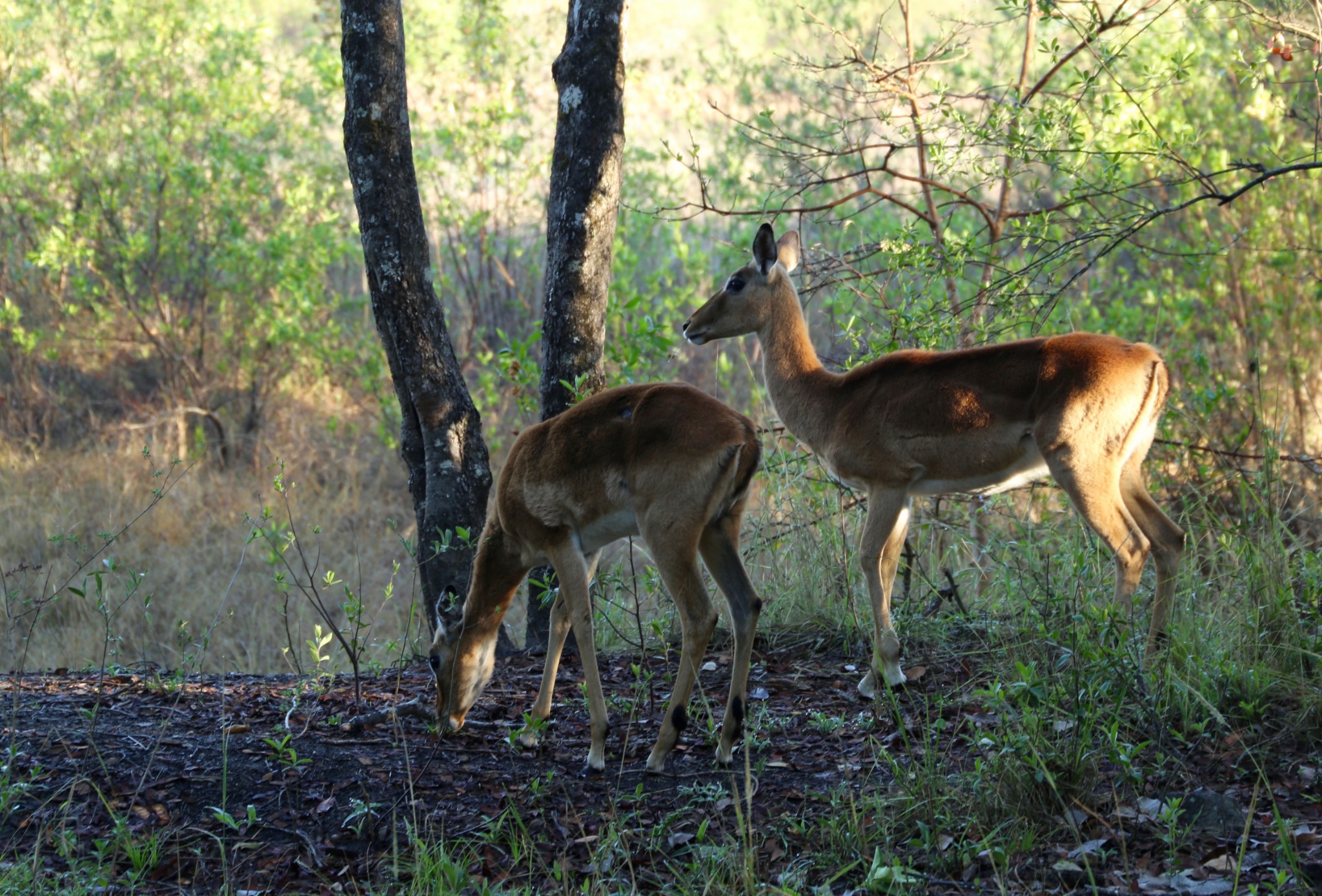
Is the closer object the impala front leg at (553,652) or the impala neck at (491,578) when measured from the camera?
the impala front leg at (553,652)

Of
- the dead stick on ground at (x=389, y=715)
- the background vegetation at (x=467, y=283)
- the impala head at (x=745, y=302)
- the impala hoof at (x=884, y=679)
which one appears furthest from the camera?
the background vegetation at (x=467, y=283)

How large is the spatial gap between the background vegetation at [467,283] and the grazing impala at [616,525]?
1.64 m

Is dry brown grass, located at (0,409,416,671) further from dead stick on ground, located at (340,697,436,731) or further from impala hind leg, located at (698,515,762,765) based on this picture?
impala hind leg, located at (698,515,762,765)

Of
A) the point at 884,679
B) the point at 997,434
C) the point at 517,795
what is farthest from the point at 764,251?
the point at 517,795

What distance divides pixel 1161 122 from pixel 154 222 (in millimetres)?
10671

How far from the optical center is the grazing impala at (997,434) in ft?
17.5

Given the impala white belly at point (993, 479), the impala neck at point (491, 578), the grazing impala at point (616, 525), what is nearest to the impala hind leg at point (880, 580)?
the impala white belly at point (993, 479)

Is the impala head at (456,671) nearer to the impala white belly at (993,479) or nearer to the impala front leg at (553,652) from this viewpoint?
the impala front leg at (553,652)

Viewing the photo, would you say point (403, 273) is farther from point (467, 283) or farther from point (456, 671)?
point (467, 283)

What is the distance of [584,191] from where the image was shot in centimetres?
634

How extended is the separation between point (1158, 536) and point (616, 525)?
258 centimetres

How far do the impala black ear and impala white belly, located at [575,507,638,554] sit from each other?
1.85 metres

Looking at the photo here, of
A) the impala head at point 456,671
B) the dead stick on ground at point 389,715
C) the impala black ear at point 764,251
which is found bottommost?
the dead stick on ground at point 389,715

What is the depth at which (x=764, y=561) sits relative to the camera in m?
8.41
